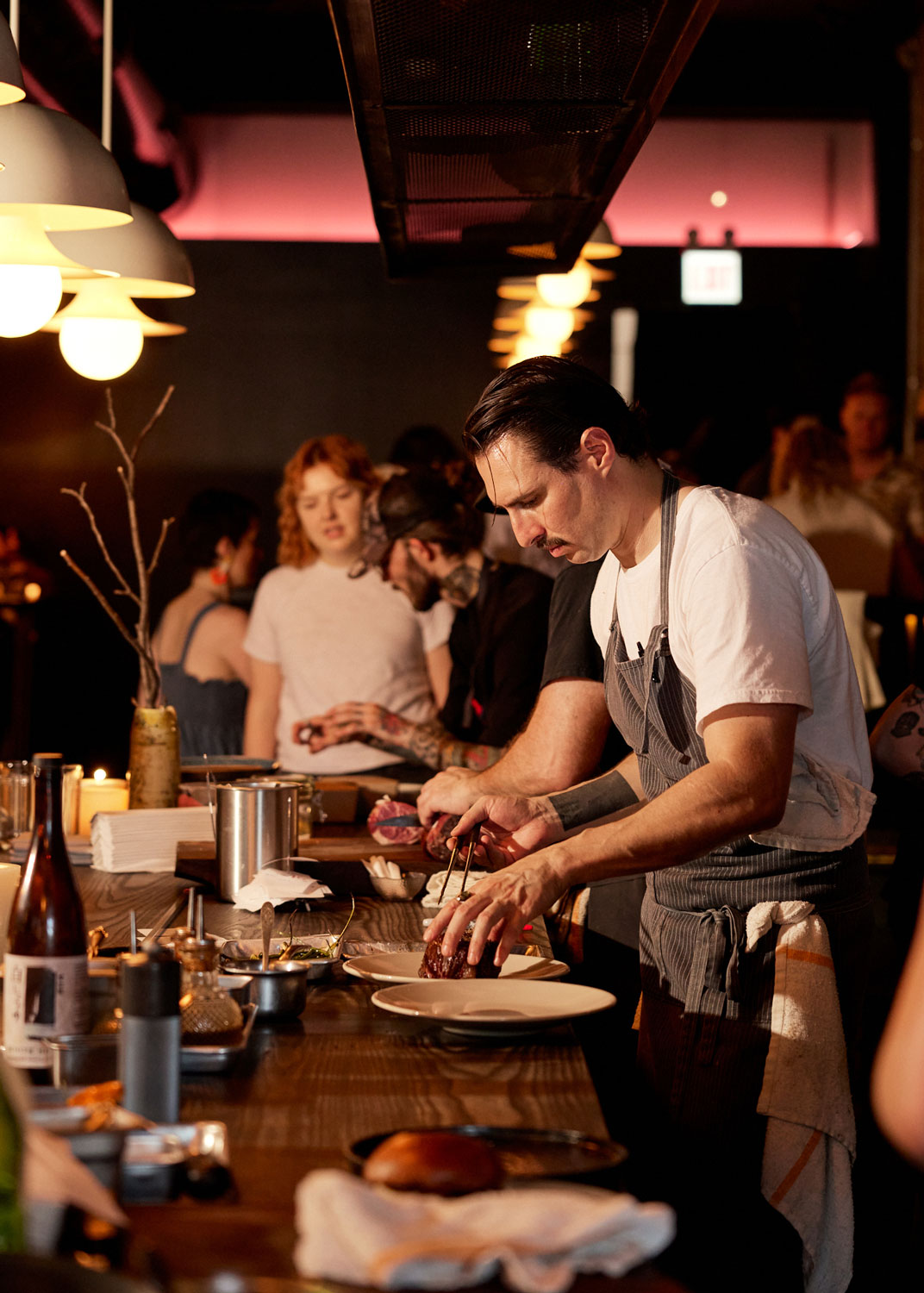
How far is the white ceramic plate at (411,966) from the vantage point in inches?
72.0

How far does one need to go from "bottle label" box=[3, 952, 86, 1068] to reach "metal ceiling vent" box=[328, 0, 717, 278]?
122cm

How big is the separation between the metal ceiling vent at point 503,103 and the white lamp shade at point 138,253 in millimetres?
511

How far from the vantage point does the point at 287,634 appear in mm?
5215

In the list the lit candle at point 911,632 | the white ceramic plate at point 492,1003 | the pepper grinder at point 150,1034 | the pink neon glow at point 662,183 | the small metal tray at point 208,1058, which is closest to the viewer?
the pepper grinder at point 150,1034

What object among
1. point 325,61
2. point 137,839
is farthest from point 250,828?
point 325,61

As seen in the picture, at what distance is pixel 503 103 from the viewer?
220 centimetres

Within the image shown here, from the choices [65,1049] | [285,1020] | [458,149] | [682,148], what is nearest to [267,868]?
[285,1020]

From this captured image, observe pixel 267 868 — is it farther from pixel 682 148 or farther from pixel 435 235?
pixel 682 148

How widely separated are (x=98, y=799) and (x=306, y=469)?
7.91 ft

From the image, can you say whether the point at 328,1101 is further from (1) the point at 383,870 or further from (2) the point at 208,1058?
(1) the point at 383,870

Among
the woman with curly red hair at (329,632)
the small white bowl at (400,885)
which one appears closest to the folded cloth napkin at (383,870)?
the small white bowl at (400,885)

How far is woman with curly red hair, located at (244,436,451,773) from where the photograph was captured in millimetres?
4980

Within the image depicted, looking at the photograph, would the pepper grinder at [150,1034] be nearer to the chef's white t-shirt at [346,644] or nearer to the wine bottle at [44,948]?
the wine bottle at [44,948]

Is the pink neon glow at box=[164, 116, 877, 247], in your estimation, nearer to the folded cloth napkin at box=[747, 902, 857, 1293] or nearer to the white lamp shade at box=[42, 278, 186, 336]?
the white lamp shade at box=[42, 278, 186, 336]
